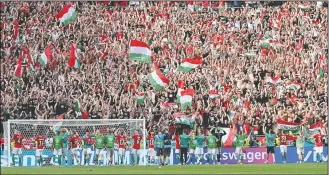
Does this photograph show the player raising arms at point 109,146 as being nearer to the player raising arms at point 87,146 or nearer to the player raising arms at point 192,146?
the player raising arms at point 87,146

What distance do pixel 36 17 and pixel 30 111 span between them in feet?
26.4

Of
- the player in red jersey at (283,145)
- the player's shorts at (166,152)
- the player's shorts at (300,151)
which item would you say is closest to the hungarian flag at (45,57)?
the player's shorts at (166,152)

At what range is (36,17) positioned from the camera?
55.9 m

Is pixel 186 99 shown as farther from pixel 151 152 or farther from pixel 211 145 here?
pixel 151 152

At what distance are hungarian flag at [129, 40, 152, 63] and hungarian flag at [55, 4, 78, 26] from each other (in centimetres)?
654

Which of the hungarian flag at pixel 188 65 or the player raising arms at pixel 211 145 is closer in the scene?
the player raising arms at pixel 211 145

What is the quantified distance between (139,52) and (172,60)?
4630 mm

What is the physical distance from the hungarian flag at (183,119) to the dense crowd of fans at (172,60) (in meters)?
0.62

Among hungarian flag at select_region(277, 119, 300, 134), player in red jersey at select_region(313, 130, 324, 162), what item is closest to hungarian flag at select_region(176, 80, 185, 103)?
hungarian flag at select_region(277, 119, 300, 134)

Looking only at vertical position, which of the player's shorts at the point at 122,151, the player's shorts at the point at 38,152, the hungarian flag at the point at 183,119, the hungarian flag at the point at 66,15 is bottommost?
the player's shorts at the point at 122,151

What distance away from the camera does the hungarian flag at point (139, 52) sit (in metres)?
50.7

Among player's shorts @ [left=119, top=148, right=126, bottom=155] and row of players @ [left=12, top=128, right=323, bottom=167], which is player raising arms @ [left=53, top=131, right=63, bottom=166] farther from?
player's shorts @ [left=119, top=148, right=126, bottom=155]

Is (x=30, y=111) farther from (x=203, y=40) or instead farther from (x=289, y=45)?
(x=289, y=45)

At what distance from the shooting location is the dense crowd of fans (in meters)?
51.0
